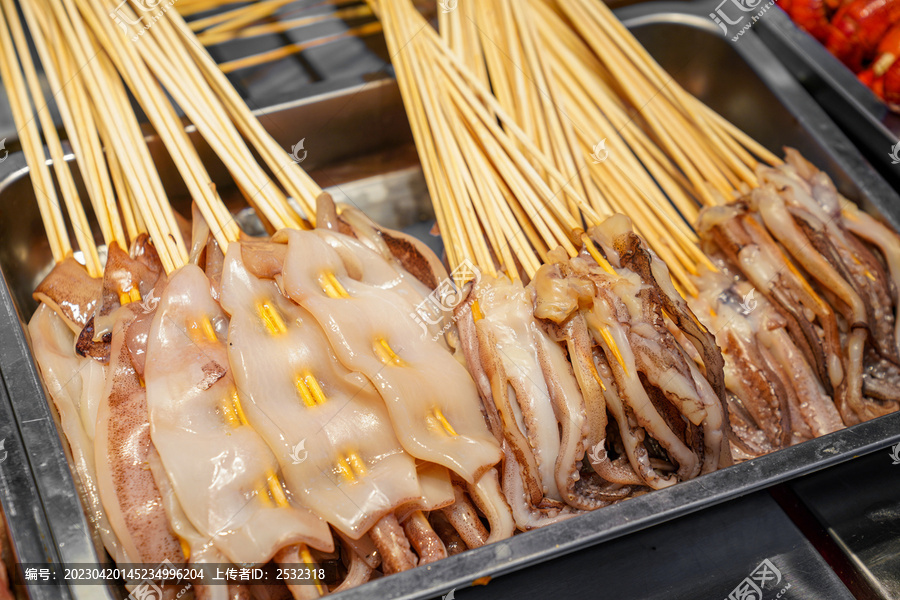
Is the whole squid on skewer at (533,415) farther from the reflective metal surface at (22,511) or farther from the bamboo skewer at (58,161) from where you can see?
the bamboo skewer at (58,161)

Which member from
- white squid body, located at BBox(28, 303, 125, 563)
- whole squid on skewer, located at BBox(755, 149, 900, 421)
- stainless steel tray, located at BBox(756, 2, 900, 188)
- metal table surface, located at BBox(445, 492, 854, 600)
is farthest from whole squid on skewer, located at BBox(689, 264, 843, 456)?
white squid body, located at BBox(28, 303, 125, 563)

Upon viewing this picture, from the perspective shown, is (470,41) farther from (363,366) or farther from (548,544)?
(548,544)

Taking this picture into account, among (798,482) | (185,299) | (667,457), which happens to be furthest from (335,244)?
(798,482)

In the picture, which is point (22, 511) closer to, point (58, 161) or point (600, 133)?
point (58, 161)

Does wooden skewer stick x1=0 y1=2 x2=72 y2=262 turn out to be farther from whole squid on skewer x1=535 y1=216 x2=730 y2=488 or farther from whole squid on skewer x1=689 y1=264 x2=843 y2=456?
whole squid on skewer x1=689 y1=264 x2=843 y2=456

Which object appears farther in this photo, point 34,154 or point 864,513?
point 34,154

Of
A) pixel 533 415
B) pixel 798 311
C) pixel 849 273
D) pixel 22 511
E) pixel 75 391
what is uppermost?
pixel 849 273

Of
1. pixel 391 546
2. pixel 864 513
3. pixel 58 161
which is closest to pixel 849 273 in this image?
pixel 864 513
